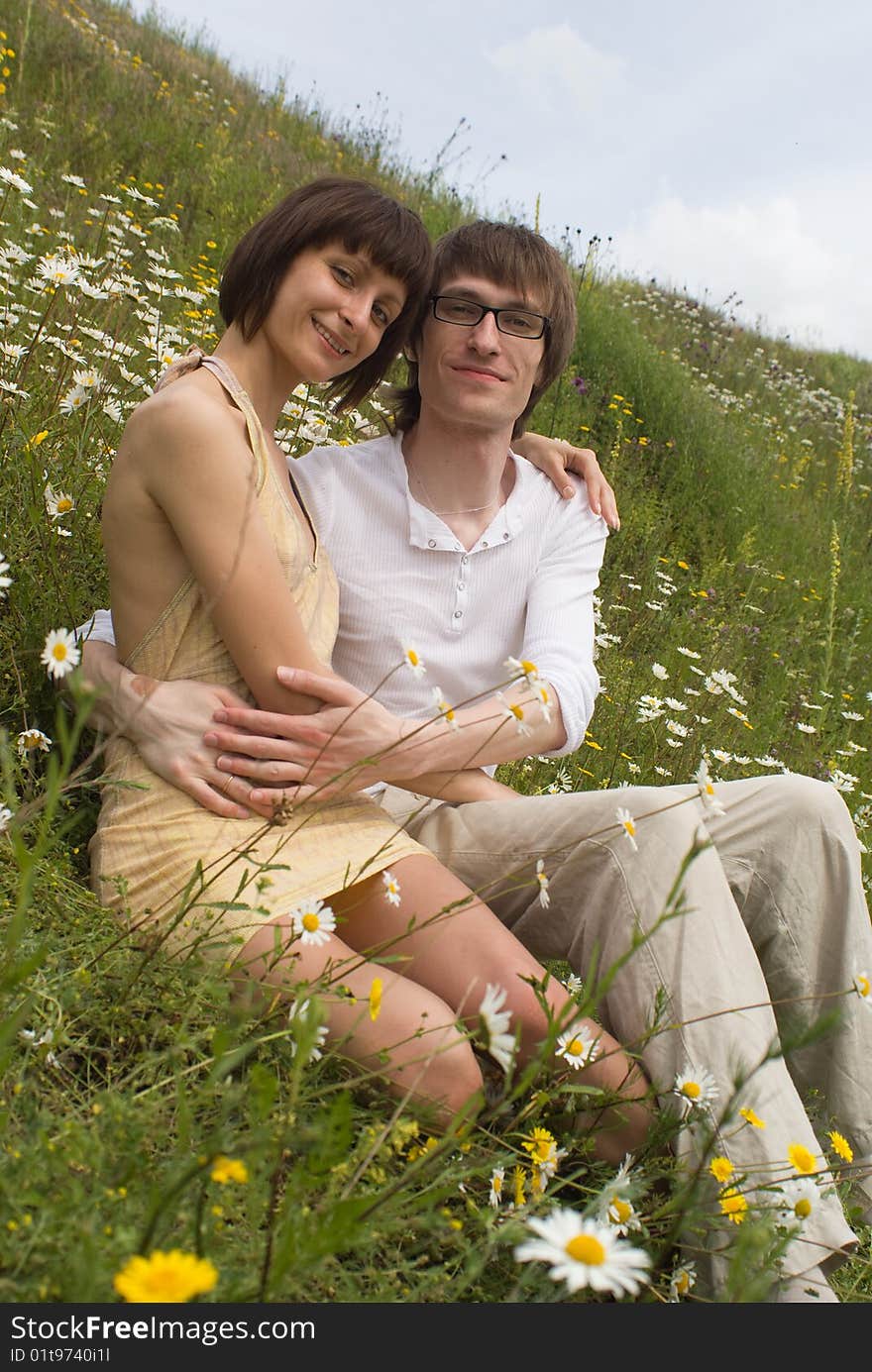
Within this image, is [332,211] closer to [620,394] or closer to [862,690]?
[862,690]

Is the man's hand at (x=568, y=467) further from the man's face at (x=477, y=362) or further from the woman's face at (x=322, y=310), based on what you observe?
the woman's face at (x=322, y=310)

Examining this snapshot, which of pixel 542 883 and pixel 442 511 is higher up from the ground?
pixel 442 511

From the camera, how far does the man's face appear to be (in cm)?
276

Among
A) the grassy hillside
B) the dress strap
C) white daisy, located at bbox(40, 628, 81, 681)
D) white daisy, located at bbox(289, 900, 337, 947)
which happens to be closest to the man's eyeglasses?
the dress strap

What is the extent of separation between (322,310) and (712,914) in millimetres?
1365

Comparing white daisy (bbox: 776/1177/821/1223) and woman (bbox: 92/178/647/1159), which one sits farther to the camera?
woman (bbox: 92/178/647/1159)

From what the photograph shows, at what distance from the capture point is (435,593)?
2.78m

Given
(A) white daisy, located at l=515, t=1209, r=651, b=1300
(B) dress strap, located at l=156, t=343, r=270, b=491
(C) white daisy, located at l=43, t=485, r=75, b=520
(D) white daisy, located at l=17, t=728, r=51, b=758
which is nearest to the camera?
(A) white daisy, located at l=515, t=1209, r=651, b=1300

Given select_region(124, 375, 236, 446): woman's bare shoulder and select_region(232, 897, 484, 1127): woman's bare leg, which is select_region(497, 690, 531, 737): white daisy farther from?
select_region(124, 375, 236, 446): woman's bare shoulder

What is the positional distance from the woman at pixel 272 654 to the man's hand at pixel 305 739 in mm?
64

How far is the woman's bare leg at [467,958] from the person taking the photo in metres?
2.06

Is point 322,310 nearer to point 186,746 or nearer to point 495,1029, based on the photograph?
point 186,746

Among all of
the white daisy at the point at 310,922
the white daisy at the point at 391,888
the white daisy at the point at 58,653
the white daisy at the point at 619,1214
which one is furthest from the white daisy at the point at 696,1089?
the white daisy at the point at 58,653

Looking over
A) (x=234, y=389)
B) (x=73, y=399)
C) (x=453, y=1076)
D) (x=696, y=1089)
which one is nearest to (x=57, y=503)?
(x=73, y=399)
